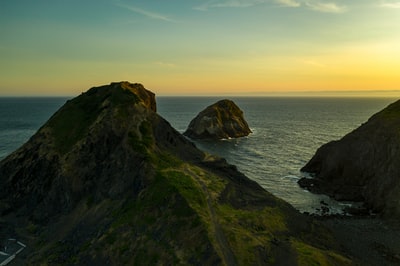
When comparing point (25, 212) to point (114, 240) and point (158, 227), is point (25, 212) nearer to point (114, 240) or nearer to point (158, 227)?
point (114, 240)

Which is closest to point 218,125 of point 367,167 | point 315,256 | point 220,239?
point 367,167

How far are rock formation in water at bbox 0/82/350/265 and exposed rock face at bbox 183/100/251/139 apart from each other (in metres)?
74.4

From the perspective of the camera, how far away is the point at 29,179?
58.4m

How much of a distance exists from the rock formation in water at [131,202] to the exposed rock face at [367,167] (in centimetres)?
2132

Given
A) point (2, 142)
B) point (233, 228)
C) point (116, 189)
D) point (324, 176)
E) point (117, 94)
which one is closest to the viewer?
point (233, 228)

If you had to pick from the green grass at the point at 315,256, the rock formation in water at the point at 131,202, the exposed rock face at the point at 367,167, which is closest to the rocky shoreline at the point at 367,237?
the green grass at the point at 315,256

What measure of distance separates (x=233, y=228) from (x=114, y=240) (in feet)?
47.1

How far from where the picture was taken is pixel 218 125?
146 metres

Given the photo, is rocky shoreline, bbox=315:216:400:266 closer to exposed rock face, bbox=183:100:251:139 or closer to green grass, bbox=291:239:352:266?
green grass, bbox=291:239:352:266

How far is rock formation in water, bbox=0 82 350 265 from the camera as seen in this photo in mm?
38812

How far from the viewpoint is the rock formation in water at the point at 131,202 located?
3881 centimetres

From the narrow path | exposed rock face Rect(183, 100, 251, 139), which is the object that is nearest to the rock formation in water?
the narrow path

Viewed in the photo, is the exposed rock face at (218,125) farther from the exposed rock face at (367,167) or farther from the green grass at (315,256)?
the green grass at (315,256)

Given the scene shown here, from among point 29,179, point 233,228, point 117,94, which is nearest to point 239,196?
point 233,228
